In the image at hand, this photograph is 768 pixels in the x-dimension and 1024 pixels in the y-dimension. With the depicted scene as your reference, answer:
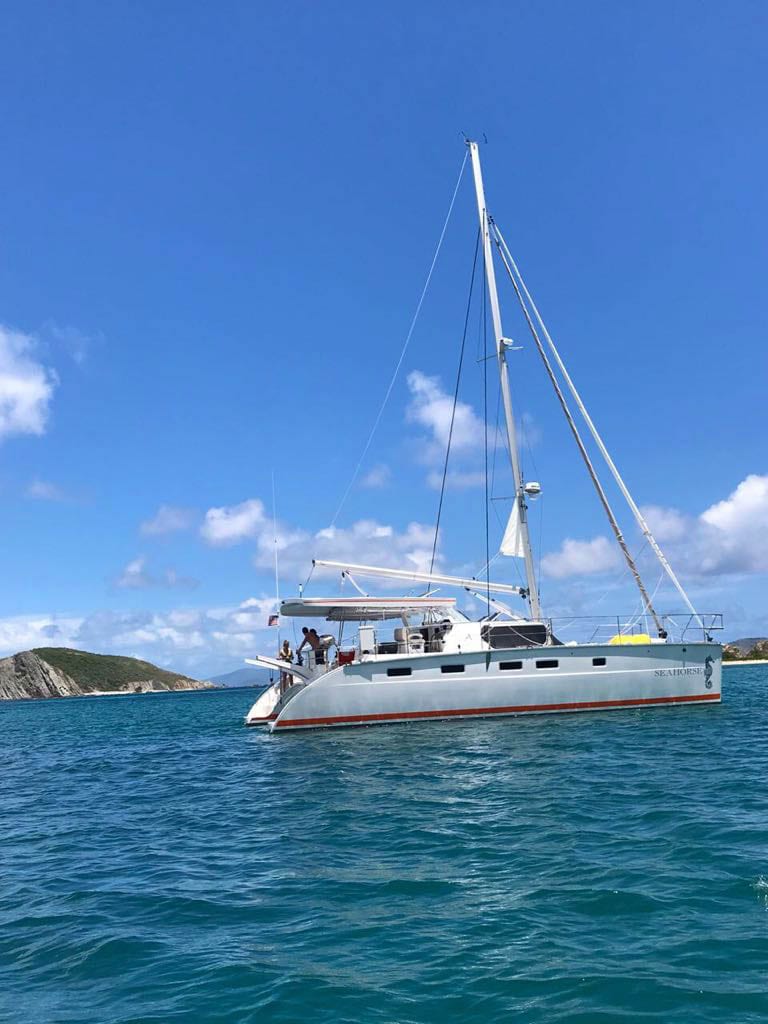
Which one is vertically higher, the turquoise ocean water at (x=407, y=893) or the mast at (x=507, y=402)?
the mast at (x=507, y=402)

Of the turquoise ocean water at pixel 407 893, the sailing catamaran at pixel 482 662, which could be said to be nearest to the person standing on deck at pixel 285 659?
the sailing catamaran at pixel 482 662

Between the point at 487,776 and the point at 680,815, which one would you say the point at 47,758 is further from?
the point at 680,815

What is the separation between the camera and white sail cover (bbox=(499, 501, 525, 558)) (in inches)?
1113

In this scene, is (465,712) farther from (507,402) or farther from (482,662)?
(507,402)

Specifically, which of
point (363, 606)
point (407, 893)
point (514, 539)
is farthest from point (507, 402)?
point (407, 893)

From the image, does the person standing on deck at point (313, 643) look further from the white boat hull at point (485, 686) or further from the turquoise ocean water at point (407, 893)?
the turquoise ocean water at point (407, 893)

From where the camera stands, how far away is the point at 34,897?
979 centimetres

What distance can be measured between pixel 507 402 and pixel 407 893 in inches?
878

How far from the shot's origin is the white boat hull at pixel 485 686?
2473cm

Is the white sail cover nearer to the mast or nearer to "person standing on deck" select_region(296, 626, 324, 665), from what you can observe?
the mast

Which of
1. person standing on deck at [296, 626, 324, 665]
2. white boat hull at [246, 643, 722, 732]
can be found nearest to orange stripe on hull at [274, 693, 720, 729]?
white boat hull at [246, 643, 722, 732]

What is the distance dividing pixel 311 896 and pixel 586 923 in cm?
327

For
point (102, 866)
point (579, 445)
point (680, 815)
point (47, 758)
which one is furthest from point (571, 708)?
point (47, 758)

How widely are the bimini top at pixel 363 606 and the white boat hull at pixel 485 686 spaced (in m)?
2.76
